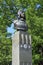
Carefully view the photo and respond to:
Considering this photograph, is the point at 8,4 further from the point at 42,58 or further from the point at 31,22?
the point at 42,58

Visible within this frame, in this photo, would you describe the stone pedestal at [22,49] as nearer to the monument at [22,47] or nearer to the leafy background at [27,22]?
the monument at [22,47]

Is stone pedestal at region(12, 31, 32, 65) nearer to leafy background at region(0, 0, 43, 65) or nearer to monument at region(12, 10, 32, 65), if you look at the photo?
monument at region(12, 10, 32, 65)

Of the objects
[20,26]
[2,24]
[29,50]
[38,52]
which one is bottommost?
[38,52]

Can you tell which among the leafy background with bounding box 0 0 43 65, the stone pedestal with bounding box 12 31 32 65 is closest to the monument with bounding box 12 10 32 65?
the stone pedestal with bounding box 12 31 32 65

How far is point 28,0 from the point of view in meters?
17.2

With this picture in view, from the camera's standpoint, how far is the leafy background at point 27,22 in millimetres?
16297

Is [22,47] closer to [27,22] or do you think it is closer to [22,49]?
[22,49]

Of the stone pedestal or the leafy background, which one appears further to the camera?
the leafy background

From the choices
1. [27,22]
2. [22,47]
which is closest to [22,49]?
[22,47]

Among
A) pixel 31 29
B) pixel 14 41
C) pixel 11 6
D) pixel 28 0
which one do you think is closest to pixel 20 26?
pixel 14 41

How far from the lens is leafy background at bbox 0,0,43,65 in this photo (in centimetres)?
1630

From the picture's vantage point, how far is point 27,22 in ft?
54.0

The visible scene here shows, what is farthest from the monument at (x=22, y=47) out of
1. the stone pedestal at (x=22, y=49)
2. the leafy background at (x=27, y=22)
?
the leafy background at (x=27, y=22)

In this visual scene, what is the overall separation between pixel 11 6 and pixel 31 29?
3268 millimetres
